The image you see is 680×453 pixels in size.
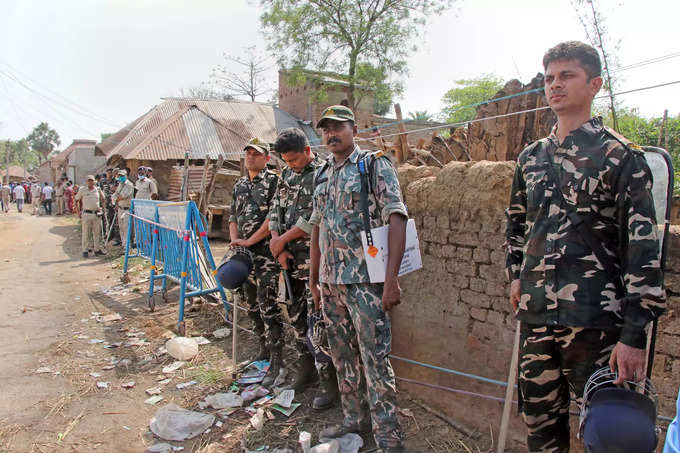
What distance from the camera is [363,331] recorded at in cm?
260

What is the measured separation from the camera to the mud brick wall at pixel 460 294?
3068 millimetres

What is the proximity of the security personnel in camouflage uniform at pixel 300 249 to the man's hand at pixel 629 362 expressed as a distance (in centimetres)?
200

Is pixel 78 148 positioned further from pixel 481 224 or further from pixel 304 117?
pixel 481 224

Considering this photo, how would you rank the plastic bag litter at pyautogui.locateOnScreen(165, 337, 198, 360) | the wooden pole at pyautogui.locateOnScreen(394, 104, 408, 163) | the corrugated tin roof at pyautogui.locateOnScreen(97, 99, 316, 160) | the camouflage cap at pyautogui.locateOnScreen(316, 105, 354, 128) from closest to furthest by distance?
1. the camouflage cap at pyautogui.locateOnScreen(316, 105, 354, 128)
2. the plastic bag litter at pyautogui.locateOnScreen(165, 337, 198, 360)
3. the wooden pole at pyautogui.locateOnScreen(394, 104, 408, 163)
4. the corrugated tin roof at pyautogui.locateOnScreen(97, 99, 316, 160)

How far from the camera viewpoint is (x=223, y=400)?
141 inches

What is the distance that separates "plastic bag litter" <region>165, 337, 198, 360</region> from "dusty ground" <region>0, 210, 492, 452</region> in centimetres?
10

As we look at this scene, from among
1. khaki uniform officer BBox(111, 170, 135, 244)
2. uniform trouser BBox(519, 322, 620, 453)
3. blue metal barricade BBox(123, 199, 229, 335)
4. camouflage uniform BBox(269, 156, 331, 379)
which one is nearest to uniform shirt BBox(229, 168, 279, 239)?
camouflage uniform BBox(269, 156, 331, 379)

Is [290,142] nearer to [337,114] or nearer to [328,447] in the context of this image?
[337,114]

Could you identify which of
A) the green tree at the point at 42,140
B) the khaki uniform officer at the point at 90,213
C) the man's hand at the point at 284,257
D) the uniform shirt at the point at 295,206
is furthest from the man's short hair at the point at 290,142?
the green tree at the point at 42,140

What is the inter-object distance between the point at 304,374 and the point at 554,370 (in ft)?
→ 7.43

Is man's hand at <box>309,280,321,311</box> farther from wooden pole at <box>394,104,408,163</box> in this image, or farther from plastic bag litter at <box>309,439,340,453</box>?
wooden pole at <box>394,104,408,163</box>

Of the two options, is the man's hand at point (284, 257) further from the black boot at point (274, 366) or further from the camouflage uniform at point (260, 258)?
the black boot at point (274, 366)

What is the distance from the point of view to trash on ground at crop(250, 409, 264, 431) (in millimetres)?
3156

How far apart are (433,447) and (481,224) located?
1.58 m
